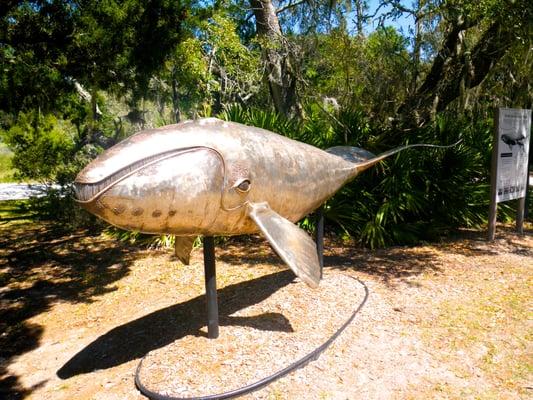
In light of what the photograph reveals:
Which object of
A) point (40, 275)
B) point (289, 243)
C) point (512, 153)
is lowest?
point (40, 275)

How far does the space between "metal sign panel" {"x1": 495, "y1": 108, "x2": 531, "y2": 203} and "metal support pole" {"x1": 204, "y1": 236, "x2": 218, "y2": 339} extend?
5.72 m

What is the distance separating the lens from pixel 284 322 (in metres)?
4.14

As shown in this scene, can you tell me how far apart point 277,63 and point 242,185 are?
7.99 metres

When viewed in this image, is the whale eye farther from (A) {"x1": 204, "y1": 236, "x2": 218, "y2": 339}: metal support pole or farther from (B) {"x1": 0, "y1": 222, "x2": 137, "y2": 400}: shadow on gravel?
(B) {"x1": 0, "y1": 222, "x2": 137, "y2": 400}: shadow on gravel

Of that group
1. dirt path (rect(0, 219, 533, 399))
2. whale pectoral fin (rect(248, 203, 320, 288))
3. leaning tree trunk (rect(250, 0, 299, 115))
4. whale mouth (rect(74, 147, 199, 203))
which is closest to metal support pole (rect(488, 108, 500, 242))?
dirt path (rect(0, 219, 533, 399))

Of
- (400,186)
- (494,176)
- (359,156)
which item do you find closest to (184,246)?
(359,156)

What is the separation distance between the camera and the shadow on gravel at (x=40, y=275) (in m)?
4.80

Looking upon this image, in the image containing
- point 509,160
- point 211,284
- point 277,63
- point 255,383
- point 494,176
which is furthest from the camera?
point 277,63

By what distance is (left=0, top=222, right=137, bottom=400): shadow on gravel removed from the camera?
480cm

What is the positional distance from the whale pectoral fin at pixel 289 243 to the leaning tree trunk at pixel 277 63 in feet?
25.0

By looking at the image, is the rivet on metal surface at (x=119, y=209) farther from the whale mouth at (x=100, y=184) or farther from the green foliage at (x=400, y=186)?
the green foliage at (x=400, y=186)

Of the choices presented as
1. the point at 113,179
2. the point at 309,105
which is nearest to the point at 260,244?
the point at 309,105

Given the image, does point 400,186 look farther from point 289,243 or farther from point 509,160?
point 289,243

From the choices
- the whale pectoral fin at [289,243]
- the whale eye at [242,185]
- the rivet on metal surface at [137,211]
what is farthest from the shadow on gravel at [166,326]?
the rivet on metal surface at [137,211]
